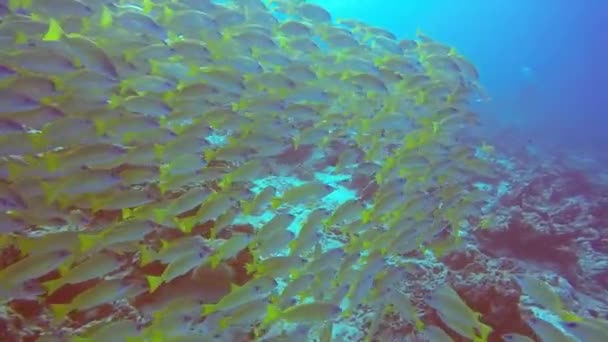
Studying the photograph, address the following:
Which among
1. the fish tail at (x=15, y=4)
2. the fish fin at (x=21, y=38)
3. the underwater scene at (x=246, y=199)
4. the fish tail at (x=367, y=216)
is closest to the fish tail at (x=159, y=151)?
the underwater scene at (x=246, y=199)

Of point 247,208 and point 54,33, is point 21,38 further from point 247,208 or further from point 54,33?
point 247,208

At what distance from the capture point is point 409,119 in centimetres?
665

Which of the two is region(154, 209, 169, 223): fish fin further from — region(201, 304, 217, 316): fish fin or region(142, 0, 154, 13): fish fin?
region(142, 0, 154, 13): fish fin

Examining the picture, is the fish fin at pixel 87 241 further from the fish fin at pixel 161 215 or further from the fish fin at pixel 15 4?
the fish fin at pixel 15 4

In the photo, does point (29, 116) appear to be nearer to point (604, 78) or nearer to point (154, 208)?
point (154, 208)

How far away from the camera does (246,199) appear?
15.7ft

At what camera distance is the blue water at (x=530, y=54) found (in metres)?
29.8

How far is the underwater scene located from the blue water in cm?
367

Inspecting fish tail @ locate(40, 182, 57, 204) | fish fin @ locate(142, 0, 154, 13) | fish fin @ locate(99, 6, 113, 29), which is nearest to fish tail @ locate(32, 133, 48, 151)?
fish tail @ locate(40, 182, 57, 204)

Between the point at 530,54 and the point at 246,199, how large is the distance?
358 feet

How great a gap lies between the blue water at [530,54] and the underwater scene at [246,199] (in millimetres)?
3674

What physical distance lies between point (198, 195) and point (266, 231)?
707mm

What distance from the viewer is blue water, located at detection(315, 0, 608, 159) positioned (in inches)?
1174

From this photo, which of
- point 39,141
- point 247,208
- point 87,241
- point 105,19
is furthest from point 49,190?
point 105,19
